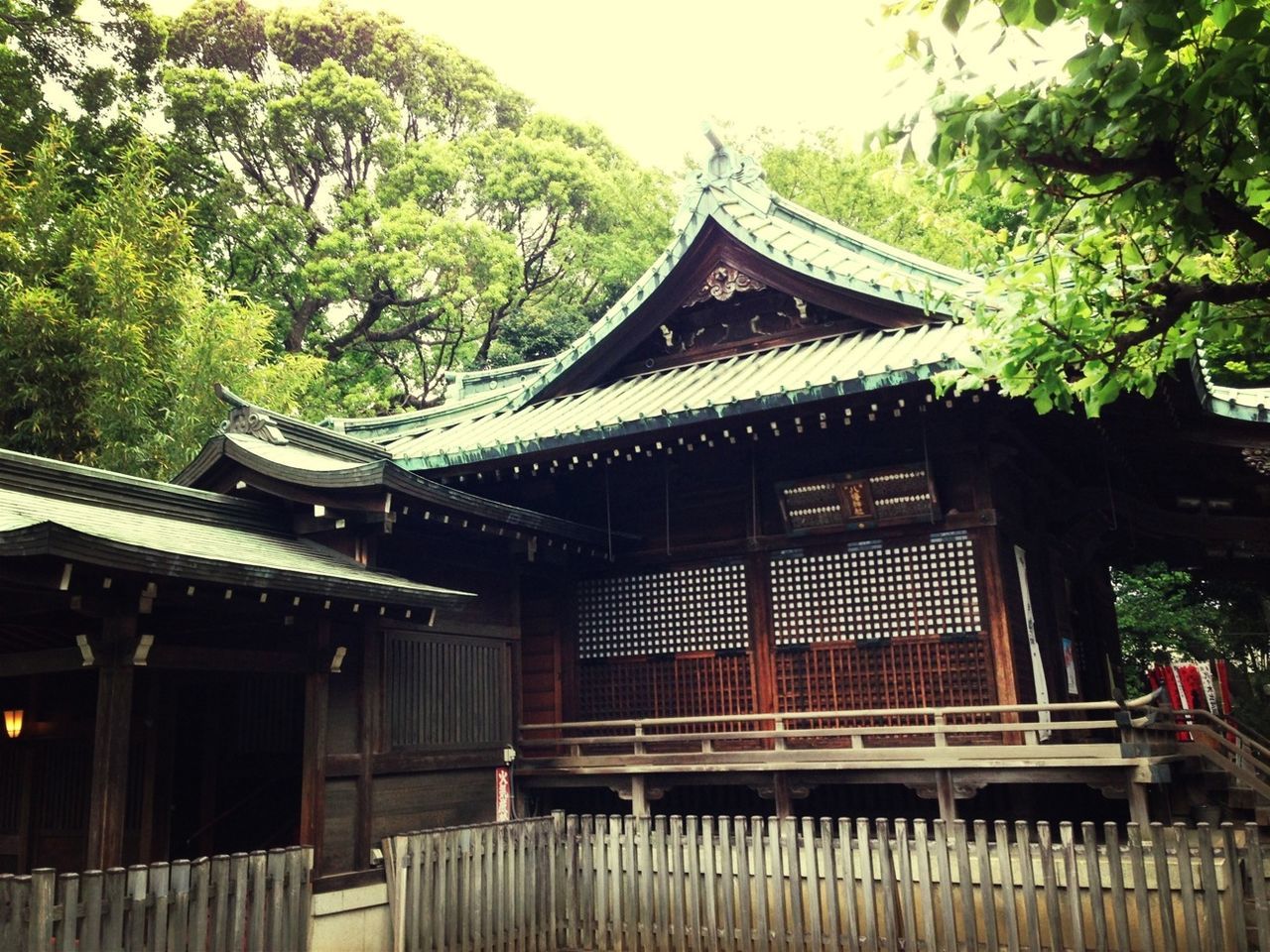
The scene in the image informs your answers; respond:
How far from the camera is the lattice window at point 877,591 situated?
36.4 ft

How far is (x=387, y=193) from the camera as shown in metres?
31.1

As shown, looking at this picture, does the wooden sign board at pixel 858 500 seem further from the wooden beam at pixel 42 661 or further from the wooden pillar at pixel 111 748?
the wooden beam at pixel 42 661

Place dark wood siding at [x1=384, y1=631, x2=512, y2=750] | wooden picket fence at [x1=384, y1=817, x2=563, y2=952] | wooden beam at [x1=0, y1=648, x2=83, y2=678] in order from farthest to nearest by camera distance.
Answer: dark wood siding at [x1=384, y1=631, x2=512, y2=750]
wooden picket fence at [x1=384, y1=817, x2=563, y2=952]
wooden beam at [x1=0, y1=648, x2=83, y2=678]

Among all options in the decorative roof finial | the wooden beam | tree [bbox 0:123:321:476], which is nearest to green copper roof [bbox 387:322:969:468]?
the decorative roof finial

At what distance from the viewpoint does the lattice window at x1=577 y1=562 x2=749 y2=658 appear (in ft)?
40.4

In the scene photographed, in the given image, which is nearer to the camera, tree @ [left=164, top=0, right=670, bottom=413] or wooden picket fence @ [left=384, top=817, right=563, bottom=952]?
wooden picket fence @ [left=384, top=817, right=563, bottom=952]

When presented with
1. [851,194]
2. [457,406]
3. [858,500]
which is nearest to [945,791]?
[858,500]

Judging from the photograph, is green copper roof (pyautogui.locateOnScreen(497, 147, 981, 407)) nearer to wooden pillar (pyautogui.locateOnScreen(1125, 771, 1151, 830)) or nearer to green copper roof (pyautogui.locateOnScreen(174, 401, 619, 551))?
green copper roof (pyautogui.locateOnScreen(174, 401, 619, 551))

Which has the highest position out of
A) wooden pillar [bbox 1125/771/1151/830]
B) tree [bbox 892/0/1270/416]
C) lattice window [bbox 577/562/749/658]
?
tree [bbox 892/0/1270/416]

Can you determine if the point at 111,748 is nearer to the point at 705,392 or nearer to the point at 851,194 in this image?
the point at 705,392

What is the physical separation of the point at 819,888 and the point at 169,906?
5.02 meters

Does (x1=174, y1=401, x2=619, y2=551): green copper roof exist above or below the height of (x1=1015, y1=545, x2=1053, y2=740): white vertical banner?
above

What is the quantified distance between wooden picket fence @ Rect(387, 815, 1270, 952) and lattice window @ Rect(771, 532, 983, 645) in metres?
2.97

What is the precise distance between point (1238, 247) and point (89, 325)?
18.6 m
